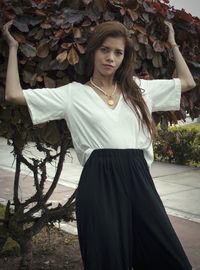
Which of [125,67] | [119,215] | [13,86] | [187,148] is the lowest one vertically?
[187,148]

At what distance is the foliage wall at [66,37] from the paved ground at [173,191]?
65.1 inches

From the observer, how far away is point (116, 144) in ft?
7.73

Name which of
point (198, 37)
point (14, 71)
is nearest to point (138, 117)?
point (14, 71)

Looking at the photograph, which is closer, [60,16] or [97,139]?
[97,139]

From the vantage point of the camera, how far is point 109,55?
2.42 meters

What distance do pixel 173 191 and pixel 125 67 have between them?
14.6ft

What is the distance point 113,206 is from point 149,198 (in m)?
0.19

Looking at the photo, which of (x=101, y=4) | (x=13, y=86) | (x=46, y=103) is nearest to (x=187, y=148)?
(x=101, y=4)

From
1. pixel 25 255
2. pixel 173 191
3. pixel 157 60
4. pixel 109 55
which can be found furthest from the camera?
pixel 173 191

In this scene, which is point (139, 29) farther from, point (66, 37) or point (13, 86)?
point (13, 86)

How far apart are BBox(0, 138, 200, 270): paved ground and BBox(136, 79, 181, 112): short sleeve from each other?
6.04 feet

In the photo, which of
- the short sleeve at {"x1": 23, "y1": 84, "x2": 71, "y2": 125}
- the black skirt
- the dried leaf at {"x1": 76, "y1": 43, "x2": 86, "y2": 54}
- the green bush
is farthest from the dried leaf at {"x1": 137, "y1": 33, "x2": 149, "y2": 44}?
the green bush

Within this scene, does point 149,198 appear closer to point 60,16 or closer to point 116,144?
→ point 116,144

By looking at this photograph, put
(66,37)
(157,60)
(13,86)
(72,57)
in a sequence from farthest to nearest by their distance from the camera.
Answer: (157,60) < (66,37) < (72,57) < (13,86)
